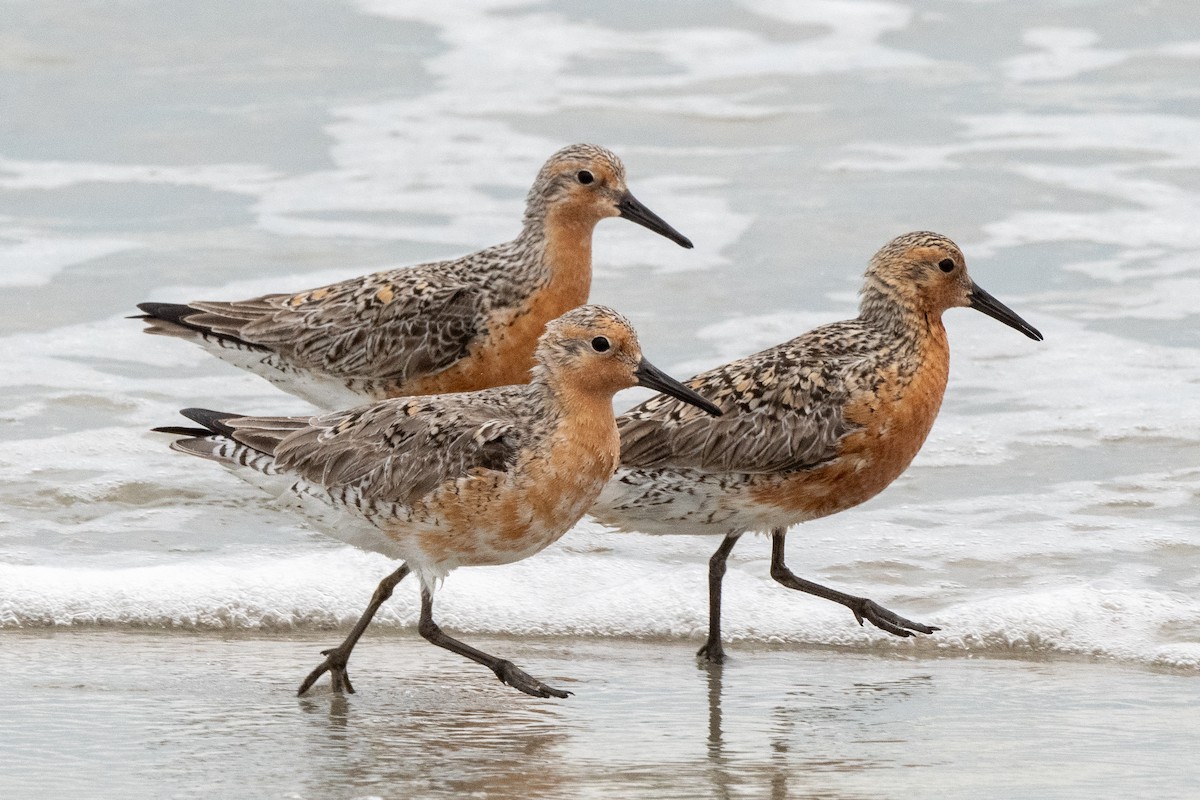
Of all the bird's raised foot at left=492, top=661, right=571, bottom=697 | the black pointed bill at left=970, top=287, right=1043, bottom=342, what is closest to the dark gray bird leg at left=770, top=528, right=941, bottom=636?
the black pointed bill at left=970, top=287, right=1043, bottom=342

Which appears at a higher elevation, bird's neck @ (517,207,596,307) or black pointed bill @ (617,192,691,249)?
black pointed bill @ (617,192,691,249)

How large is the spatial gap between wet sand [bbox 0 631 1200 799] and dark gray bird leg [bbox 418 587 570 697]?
13cm

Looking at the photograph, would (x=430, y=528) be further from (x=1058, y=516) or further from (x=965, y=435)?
(x=965, y=435)

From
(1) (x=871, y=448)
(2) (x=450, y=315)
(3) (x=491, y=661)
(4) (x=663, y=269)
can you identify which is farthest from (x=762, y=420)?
(4) (x=663, y=269)

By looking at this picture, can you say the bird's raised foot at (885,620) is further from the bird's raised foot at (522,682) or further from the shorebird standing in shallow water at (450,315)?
the shorebird standing in shallow water at (450,315)

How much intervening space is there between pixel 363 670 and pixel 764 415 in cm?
214

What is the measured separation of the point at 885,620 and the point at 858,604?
0.14 m

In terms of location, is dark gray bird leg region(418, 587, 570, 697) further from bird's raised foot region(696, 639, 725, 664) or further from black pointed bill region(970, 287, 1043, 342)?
black pointed bill region(970, 287, 1043, 342)

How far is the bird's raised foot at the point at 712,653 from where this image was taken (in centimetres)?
834

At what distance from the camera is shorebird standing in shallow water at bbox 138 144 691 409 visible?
399 inches

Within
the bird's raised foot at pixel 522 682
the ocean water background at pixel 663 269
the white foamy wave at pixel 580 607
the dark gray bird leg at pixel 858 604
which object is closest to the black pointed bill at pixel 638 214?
the ocean water background at pixel 663 269

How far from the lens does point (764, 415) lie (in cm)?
869

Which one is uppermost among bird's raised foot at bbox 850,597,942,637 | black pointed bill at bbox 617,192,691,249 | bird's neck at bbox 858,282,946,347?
black pointed bill at bbox 617,192,691,249

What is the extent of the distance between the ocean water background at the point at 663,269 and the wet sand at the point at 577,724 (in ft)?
0.17
